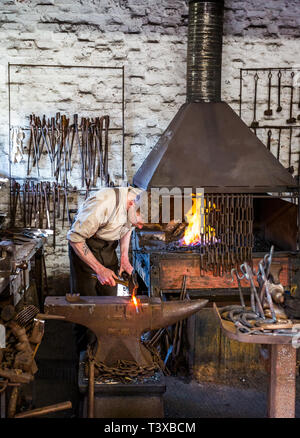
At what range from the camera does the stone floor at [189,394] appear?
142 inches

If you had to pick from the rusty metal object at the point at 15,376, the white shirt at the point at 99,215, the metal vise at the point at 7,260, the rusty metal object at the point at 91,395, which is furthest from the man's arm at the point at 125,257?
the rusty metal object at the point at 15,376

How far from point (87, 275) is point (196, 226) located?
50.7 inches

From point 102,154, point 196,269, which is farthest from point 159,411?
point 102,154

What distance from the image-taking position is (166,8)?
5.48m

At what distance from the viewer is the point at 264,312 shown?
9.26ft

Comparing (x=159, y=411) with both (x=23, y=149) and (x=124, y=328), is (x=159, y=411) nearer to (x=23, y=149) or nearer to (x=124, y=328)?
(x=124, y=328)

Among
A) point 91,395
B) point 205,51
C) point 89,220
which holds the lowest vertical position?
point 91,395

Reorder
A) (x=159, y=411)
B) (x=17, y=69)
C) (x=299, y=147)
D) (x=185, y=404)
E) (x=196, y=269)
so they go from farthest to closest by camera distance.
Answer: (x=299, y=147) < (x=17, y=69) < (x=196, y=269) < (x=185, y=404) < (x=159, y=411)

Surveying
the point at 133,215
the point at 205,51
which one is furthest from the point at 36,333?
the point at 205,51

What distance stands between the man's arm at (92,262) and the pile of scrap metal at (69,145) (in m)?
1.82

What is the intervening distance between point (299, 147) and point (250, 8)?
1520 millimetres

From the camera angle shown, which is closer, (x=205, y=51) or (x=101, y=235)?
(x=101, y=235)

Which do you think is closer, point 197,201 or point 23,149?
point 197,201

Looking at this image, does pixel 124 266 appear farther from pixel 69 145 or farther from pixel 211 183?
pixel 69 145
